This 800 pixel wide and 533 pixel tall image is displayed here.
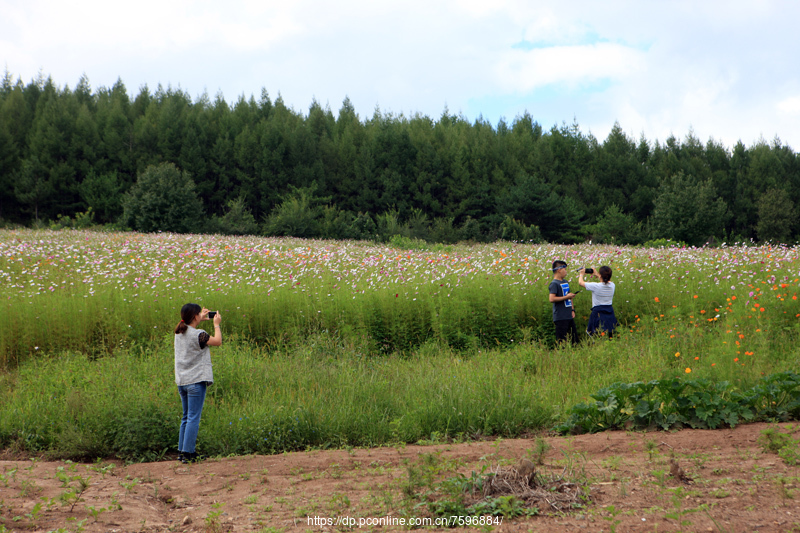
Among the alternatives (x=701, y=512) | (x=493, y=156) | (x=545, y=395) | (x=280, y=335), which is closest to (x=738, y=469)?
(x=701, y=512)

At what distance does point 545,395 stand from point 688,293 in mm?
5749

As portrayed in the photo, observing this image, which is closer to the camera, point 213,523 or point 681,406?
point 213,523

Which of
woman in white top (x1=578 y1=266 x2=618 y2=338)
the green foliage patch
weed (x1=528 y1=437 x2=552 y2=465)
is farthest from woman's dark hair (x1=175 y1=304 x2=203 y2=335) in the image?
woman in white top (x1=578 y1=266 x2=618 y2=338)

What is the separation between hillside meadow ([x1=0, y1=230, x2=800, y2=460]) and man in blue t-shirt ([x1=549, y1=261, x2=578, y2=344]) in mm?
355

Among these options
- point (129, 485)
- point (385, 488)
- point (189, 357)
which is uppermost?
point (189, 357)

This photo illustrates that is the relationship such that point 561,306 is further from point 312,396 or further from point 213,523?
point 213,523

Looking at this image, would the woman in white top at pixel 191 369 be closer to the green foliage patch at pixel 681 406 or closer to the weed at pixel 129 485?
the weed at pixel 129 485

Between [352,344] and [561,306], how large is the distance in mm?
3448

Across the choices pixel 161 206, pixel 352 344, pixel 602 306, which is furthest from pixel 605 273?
pixel 161 206

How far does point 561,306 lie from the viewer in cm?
884

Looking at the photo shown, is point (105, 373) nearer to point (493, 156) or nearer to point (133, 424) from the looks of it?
point (133, 424)

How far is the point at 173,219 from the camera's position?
110ft

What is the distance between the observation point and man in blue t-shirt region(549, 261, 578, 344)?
28.6 feet

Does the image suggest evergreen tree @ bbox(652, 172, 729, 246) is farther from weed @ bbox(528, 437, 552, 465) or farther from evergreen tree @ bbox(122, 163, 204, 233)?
weed @ bbox(528, 437, 552, 465)
